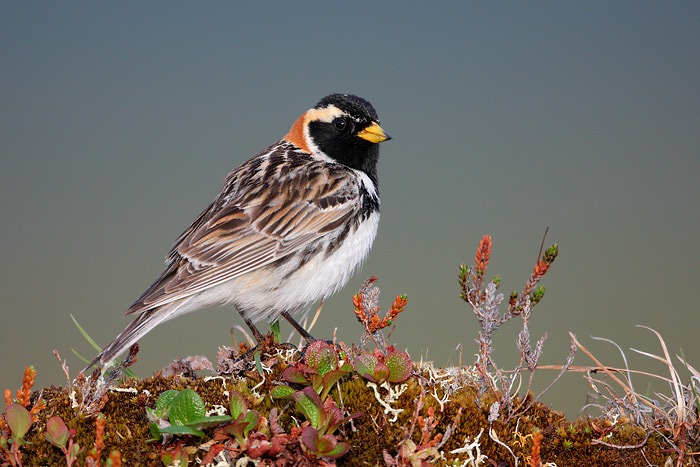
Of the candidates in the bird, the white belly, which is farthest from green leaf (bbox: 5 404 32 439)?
the white belly

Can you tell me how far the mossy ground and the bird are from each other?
2.61ft

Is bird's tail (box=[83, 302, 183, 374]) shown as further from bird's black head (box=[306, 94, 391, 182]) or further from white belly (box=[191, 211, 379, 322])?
bird's black head (box=[306, 94, 391, 182])

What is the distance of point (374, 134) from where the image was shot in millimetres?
6832

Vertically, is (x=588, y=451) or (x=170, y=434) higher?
(x=170, y=434)

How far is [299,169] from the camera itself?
670 cm

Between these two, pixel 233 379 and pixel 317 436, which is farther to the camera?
pixel 233 379

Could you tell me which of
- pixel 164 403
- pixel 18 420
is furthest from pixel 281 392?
pixel 18 420

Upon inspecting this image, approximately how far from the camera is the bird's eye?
7.00 m

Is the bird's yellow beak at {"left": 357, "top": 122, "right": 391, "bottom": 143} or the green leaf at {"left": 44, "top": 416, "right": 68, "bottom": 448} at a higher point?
the bird's yellow beak at {"left": 357, "top": 122, "right": 391, "bottom": 143}

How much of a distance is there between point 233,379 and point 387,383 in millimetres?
1046

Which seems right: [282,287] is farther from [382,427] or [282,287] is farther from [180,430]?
[180,430]

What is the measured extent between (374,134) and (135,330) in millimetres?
2928

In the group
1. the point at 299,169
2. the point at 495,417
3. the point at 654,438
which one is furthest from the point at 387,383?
the point at 299,169

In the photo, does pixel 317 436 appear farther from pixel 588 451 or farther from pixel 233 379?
pixel 588 451
